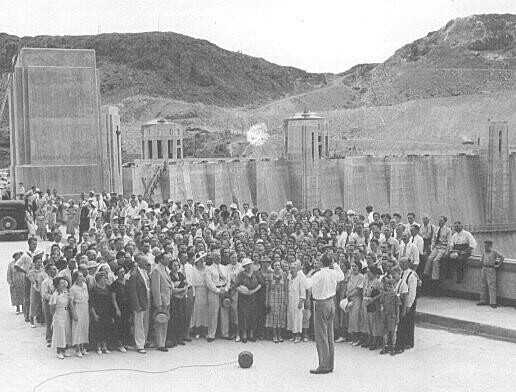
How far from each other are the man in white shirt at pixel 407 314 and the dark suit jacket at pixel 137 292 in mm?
3018

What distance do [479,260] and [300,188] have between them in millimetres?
30597

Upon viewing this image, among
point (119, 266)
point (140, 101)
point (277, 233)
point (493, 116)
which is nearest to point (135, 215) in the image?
point (277, 233)

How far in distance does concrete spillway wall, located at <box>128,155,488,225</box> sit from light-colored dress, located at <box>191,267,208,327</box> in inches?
1061

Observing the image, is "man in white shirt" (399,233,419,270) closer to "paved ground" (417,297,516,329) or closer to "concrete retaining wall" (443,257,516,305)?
"paved ground" (417,297,516,329)

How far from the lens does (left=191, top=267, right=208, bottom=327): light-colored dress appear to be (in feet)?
32.2

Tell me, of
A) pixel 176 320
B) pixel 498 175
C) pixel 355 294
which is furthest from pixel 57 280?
pixel 498 175

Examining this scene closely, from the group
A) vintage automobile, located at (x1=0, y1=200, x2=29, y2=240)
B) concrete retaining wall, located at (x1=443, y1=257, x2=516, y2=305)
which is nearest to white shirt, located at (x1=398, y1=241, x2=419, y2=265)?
concrete retaining wall, located at (x1=443, y1=257, x2=516, y2=305)

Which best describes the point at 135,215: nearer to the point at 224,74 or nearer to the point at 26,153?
the point at 26,153

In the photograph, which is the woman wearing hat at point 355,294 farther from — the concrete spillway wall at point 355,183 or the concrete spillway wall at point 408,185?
the concrete spillway wall at point 408,185

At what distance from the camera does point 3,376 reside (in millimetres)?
8484

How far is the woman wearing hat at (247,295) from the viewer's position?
9703 mm

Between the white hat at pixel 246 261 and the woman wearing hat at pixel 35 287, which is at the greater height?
the white hat at pixel 246 261

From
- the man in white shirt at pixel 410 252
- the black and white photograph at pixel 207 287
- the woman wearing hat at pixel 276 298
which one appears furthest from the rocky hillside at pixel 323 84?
the woman wearing hat at pixel 276 298

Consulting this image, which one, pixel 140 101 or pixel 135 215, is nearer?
pixel 135 215
